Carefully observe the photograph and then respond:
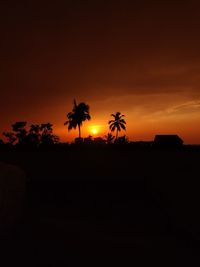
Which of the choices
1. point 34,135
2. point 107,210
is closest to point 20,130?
point 34,135

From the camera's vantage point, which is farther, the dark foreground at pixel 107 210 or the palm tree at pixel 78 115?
the palm tree at pixel 78 115

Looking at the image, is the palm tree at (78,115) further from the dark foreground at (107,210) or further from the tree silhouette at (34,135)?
the dark foreground at (107,210)

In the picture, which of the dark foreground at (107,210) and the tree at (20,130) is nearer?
the dark foreground at (107,210)

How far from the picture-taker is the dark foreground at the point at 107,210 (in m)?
5.50

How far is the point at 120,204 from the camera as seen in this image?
1252 cm

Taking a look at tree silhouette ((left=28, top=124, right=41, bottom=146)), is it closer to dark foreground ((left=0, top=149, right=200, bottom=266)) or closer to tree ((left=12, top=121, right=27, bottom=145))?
tree ((left=12, top=121, right=27, bottom=145))

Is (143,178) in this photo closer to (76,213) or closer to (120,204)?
(120,204)

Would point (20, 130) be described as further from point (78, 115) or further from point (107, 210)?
point (107, 210)

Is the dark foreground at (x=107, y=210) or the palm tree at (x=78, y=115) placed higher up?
the palm tree at (x=78, y=115)

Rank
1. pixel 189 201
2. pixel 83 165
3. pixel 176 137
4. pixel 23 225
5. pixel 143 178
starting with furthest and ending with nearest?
pixel 176 137 < pixel 83 165 < pixel 143 178 < pixel 189 201 < pixel 23 225

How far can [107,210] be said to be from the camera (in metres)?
11.8

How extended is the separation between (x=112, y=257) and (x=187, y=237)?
377 cm

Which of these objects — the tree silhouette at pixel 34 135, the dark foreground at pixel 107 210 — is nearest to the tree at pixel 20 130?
the tree silhouette at pixel 34 135

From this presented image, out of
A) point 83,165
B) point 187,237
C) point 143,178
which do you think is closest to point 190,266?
point 187,237
